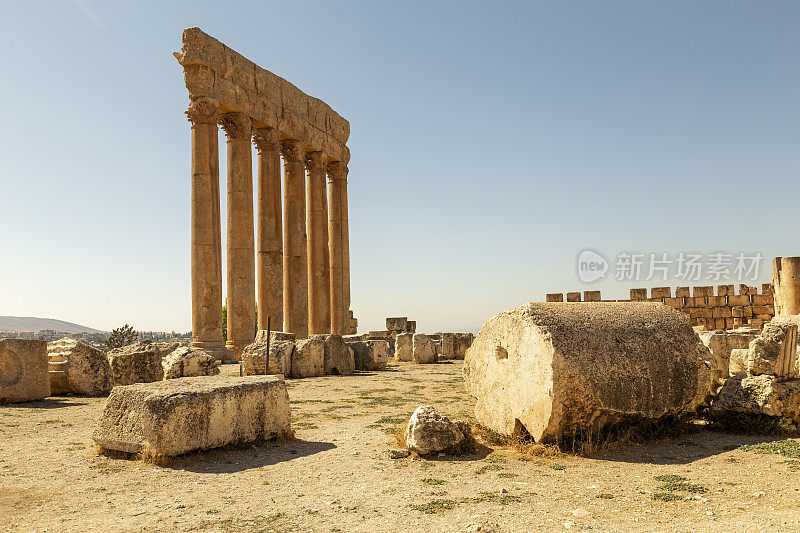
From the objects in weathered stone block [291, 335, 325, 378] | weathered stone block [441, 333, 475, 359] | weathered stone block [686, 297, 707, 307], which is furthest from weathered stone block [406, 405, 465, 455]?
weathered stone block [686, 297, 707, 307]

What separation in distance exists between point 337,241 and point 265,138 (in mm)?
7097

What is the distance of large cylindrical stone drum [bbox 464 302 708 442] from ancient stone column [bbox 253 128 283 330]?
16801 millimetres

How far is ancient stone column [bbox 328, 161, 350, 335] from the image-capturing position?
27.7 m

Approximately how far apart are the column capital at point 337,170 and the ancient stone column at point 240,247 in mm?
8614

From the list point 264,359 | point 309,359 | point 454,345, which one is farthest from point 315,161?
point 264,359

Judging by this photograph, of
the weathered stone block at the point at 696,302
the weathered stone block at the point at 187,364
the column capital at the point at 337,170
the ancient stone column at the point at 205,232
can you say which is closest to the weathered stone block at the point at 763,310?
the weathered stone block at the point at 696,302

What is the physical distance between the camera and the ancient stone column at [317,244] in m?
26.6

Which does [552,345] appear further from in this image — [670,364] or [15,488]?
[15,488]

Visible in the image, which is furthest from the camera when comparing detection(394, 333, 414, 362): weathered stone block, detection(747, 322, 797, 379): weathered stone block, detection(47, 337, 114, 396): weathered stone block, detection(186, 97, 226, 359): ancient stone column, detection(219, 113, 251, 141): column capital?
detection(394, 333, 414, 362): weathered stone block

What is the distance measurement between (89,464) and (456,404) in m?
5.29

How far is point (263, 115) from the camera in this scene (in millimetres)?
22156

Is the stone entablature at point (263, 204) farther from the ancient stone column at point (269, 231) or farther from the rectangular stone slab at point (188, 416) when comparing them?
the rectangular stone slab at point (188, 416)

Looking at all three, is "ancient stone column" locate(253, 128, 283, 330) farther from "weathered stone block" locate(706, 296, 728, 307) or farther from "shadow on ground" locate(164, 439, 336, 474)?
"weathered stone block" locate(706, 296, 728, 307)

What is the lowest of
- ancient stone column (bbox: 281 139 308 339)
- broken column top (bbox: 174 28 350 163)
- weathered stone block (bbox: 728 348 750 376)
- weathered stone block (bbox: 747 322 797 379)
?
weathered stone block (bbox: 728 348 750 376)
